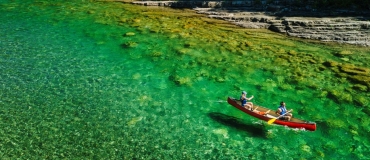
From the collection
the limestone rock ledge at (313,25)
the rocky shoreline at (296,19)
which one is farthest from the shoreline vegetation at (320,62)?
the rocky shoreline at (296,19)

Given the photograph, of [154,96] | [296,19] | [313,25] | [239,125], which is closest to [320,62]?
[313,25]

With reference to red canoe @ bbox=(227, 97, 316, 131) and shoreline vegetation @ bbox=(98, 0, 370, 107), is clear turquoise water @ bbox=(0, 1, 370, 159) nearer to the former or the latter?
shoreline vegetation @ bbox=(98, 0, 370, 107)

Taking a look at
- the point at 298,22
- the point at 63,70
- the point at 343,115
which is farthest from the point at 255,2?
the point at 63,70

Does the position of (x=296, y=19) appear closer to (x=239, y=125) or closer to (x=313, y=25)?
(x=313, y=25)

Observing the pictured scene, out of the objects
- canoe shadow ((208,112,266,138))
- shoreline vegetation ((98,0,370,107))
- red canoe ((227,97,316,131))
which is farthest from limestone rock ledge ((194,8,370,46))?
canoe shadow ((208,112,266,138))

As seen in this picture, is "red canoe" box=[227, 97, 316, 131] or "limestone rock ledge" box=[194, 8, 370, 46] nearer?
"red canoe" box=[227, 97, 316, 131]

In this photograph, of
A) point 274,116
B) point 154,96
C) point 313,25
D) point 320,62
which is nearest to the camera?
point 274,116
